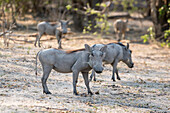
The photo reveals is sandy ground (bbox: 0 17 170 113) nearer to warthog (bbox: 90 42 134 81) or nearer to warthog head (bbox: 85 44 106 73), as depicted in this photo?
warthog (bbox: 90 42 134 81)

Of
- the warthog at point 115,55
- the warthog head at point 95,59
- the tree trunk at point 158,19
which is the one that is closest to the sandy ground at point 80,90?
the warthog at point 115,55

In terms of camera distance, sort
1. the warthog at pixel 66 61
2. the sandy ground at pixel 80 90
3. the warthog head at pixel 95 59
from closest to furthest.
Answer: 1. the sandy ground at pixel 80 90
2. the warthog head at pixel 95 59
3. the warthog at pixel 66 61

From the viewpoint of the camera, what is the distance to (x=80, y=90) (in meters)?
6.62

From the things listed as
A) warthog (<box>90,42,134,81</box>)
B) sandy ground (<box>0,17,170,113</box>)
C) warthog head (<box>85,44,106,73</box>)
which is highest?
warthog head (<box>85,44,106,73</box>)

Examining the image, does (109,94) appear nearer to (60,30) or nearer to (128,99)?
(128,99)

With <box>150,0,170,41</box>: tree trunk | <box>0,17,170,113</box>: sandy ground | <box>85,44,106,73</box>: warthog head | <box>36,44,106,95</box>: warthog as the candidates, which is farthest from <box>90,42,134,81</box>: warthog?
<box>150,0,170,41</box>: tree trunk

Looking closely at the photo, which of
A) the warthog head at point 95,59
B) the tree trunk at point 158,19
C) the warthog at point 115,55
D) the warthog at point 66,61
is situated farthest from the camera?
the tree trunk at point 158,19

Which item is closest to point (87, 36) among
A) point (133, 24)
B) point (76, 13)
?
point (76, 13)

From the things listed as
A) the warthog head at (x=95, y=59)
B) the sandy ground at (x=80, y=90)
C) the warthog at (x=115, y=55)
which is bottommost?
the sandy ground at (x=80, y=90)

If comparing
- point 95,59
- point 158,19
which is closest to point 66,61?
point 95,59

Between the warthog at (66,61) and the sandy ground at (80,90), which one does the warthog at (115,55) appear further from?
the warthog at (66,61)

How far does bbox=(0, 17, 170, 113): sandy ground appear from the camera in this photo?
517 cm

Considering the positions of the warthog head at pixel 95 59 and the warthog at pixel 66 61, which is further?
the warthog at pixel 66 61

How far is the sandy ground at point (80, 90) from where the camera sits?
17.0 feet
